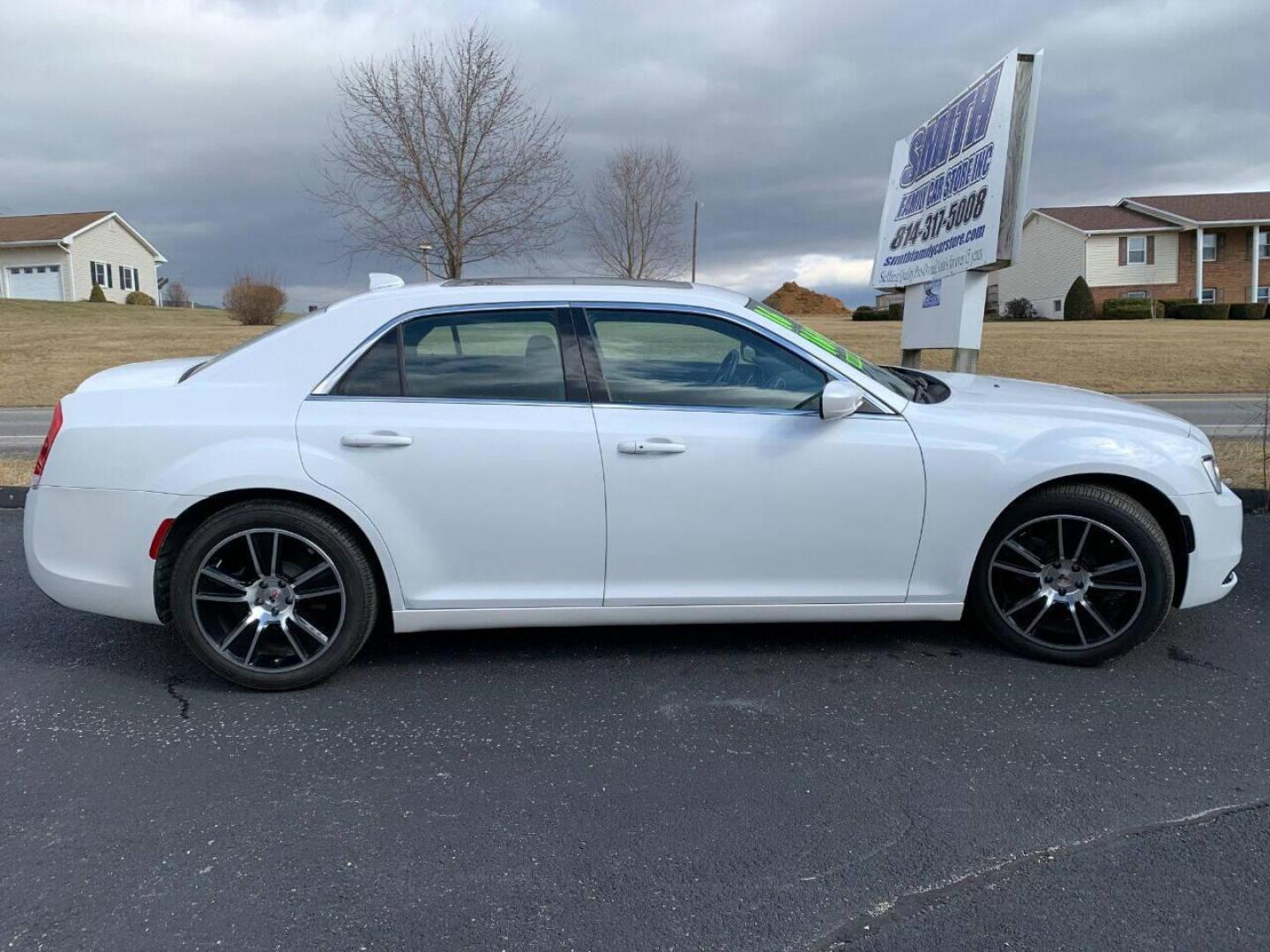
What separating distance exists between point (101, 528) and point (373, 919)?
2122mm

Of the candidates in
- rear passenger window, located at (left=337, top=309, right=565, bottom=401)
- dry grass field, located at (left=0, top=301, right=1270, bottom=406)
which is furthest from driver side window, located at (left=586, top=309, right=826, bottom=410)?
dry grass field, located at (left=0, top=301, right=1270, bottom=406)

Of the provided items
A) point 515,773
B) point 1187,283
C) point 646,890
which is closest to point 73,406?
point 515,773

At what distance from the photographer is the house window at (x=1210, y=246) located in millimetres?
45781

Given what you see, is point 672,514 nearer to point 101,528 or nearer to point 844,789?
point 844,789

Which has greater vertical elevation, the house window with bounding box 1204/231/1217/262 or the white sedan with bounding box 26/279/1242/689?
the house window with bounding box 1204/231/1217/262

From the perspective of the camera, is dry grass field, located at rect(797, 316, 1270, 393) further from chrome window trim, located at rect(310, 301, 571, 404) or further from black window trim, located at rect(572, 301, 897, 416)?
chrome window trim, located at rect(310, 301, 571, 404)

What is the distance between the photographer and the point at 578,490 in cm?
376

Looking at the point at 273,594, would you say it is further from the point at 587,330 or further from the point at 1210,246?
the point at 1210,246

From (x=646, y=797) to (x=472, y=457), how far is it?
1458mm

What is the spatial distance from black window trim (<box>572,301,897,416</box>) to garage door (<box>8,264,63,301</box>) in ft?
180

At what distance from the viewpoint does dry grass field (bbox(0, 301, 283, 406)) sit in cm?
1989

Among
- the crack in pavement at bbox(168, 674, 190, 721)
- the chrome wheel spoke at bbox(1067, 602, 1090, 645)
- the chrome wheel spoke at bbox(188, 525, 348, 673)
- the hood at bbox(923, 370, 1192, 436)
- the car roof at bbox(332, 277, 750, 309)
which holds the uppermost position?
the car roof at bbox(332, 277, 750, 309)

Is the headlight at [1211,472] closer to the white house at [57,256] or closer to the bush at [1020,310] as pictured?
the bush at [1020,310]

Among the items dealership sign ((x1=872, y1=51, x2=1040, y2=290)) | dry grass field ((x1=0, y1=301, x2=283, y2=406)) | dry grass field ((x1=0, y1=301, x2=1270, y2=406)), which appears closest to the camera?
dealership sign ((x1=872, y1=51, x2=1040, y2=290))
